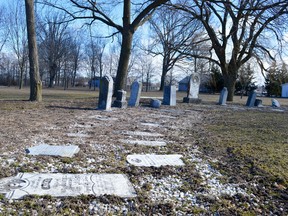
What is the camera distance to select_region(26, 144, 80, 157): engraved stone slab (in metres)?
3.64

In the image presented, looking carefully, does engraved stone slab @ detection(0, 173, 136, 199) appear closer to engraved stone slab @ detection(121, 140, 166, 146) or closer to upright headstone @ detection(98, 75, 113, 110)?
engraved stone slab @ detection(121, 140, 166, 146)

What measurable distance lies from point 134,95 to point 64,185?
31.6 ft

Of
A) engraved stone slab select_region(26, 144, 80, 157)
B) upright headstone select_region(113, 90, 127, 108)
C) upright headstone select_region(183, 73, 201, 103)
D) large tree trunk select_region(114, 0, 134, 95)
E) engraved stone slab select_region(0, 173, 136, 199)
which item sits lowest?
engraved stone slab select_region(0, 173, 136, 199)

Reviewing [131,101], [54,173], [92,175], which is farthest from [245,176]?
[131,101]

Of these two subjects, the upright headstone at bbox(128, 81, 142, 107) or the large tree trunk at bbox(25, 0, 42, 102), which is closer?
the large tree trunk at bbox(25, 0, 42, 102)

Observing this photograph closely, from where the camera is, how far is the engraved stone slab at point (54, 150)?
3.64m

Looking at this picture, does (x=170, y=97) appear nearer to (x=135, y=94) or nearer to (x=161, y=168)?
(x=135, y=94)

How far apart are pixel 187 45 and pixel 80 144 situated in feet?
51.7

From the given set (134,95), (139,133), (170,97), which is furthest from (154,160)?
(170,97)

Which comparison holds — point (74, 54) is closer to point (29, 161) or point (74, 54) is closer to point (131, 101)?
point (131, 101)

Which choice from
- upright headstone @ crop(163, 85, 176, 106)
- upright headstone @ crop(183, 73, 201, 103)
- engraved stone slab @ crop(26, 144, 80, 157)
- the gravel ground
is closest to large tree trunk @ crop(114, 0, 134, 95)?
upright headstone @ crop(163, 85, 176, 106)

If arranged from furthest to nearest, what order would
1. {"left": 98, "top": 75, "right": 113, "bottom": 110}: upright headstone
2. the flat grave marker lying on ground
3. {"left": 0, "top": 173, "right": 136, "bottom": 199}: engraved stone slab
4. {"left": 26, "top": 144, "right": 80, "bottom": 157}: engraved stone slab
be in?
{"left": 98, "top": 75, "right": 113, "bottom": 110}: upright headstone < the flat grave marker lying on ground < {"left": 26, "top": 144, "right": 80, "bottom": 157}: engraved stone slab < {"left": 0, "top": 173, "right": 136, "bottom": 199}: engraved stone slab

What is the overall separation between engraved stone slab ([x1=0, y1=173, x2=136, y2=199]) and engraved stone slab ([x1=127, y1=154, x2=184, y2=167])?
58 centimetres

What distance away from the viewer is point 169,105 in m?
13.3
